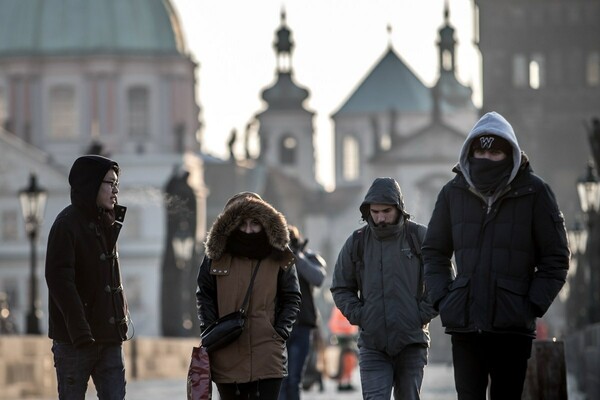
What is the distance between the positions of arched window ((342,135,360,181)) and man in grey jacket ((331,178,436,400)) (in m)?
130

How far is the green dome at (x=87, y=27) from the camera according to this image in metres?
113

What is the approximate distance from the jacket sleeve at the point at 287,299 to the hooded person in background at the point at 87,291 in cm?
76

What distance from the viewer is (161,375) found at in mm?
32156

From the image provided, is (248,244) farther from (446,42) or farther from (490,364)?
(446,42)

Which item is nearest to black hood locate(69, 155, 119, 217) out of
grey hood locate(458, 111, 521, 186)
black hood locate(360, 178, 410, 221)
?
black hood locate(360, 178, 410, 221)

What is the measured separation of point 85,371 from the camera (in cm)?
1102

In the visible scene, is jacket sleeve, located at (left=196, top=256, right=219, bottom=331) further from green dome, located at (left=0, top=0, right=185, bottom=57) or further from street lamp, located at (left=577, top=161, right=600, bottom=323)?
green dome, located at (left=0, top=0, right=185, bottom=57)

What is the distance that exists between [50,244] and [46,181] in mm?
91738

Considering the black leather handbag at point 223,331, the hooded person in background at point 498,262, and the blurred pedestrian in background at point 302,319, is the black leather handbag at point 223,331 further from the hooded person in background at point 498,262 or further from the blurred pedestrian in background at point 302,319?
the blurred pedestrian in background at point 302,319

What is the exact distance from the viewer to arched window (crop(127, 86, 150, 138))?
366 ft

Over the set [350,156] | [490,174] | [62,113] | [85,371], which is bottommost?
[85,371]

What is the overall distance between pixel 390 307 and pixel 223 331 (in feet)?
5.18

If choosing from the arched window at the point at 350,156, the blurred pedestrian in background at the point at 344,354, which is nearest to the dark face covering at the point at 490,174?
the blurred pedestrian in background at the point at 344,354

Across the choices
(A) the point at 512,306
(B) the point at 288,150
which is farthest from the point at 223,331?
(B) the point at 288,150
